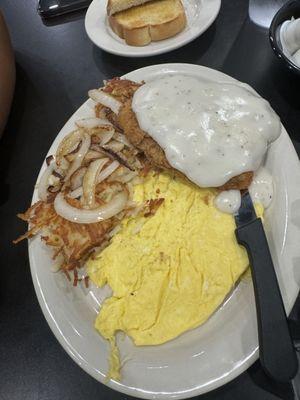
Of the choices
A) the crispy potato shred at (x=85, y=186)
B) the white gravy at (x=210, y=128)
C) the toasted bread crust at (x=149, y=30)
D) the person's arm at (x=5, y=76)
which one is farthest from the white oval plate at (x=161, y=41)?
the white gravy at (x=210, y=128)

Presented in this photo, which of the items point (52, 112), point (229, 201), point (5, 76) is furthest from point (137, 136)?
point (5, 76)

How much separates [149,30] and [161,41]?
0.11 meters

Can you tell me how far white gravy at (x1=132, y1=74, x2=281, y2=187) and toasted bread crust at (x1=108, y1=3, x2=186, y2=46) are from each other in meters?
0.78

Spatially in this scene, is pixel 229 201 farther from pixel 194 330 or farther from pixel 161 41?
pixel 161 41

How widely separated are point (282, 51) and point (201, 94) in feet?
1.98

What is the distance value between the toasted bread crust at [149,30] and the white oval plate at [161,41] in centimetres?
3

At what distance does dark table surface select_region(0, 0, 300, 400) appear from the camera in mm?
1816

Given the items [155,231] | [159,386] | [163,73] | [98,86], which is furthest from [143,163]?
[159,386]

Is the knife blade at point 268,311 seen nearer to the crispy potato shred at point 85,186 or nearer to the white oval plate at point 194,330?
the white oval plate at point 194,330

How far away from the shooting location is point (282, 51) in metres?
2.07

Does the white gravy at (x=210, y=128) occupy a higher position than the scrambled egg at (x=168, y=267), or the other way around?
the white gravy at (x=210, y=128)

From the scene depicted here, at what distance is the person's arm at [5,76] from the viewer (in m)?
2.35

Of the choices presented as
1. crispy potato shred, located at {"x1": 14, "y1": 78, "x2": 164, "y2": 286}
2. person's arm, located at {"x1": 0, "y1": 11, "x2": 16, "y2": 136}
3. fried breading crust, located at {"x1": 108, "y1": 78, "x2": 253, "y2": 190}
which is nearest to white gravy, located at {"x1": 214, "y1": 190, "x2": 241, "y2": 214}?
fried breading crust, located at {"x1": 108, "y1": 78, "x2": 253, "y2": 190}

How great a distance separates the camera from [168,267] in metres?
1.82
